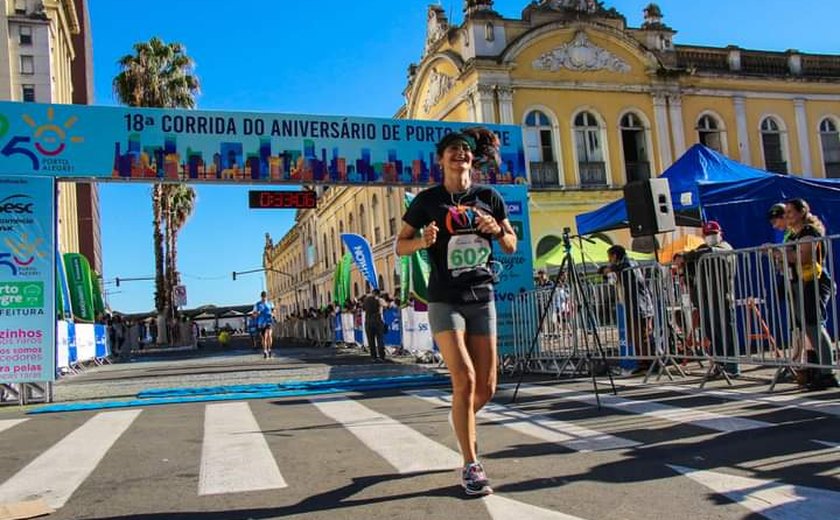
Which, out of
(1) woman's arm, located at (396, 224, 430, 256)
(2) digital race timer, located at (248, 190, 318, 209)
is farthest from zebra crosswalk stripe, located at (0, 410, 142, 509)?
(2) digital race timer, located at (248, 190, 318, 209)

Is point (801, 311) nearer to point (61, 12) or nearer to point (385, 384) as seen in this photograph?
point (385, 384)

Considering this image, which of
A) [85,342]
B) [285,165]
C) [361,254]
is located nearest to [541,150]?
[361,254]

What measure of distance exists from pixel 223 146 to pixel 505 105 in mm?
17376

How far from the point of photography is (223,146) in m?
12.4

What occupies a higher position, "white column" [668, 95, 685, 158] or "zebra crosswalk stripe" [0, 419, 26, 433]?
"white column" [668, 95, 685, 158]

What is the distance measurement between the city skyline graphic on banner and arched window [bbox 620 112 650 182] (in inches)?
695

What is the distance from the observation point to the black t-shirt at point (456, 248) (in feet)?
14.2

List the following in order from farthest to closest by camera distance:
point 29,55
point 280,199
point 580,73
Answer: point 29,55
point 580,73
point 280,199

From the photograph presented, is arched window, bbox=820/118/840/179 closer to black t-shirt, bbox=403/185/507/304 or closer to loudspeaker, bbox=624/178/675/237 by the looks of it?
loudspeaker, bbox=624/178/675/237

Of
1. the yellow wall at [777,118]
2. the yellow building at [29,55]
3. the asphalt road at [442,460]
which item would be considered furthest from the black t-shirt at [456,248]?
the yellow building at [29,55]

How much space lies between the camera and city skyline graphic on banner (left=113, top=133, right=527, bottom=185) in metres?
11.8

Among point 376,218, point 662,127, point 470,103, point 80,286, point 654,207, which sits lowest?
point 654,207

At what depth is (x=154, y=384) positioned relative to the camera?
12.6 metres

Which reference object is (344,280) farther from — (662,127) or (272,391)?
(272,391)
